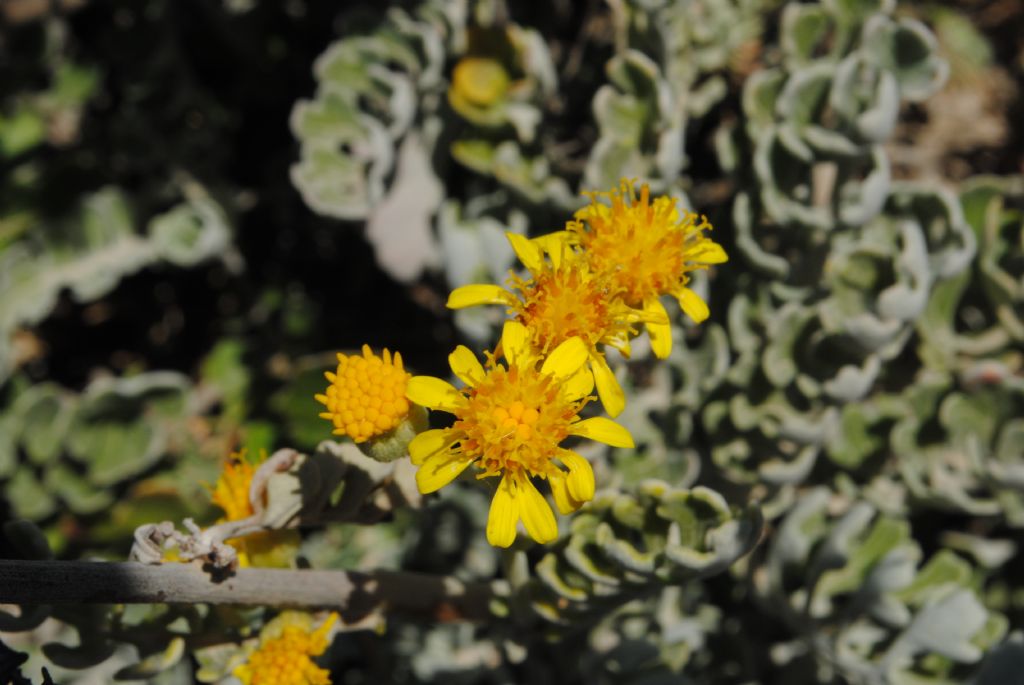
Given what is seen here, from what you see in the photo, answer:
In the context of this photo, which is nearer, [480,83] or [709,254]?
[709,254]

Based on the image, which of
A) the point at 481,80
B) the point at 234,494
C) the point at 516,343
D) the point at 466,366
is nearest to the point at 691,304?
the point at 516,343

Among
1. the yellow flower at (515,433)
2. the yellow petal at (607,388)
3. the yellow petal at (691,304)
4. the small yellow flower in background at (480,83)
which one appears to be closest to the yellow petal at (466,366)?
the yellow flower at (515,433)

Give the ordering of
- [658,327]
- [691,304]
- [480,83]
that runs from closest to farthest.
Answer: [658,327]
[691,304]
[480,83]

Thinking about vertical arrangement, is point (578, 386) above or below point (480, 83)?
below

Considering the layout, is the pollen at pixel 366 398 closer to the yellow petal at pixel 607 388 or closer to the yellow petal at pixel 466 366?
the yellow petal at pixel 466 366

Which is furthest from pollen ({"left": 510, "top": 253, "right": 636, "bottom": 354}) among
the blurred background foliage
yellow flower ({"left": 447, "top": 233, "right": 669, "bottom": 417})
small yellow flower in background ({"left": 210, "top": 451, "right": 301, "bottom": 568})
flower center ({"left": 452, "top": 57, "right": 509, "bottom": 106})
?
flower center ({"left": 452, "top": 57, "right": 509, "bottom": 106})

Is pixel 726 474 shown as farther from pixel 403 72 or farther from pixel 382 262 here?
pixel 403 72

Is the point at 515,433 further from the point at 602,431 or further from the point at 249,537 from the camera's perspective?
the point at 249,537

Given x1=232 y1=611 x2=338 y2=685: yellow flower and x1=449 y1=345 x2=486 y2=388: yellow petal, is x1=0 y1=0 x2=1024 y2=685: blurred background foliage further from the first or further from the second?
x1=449 y1=345 x2=486 y2=388: yellow petal
